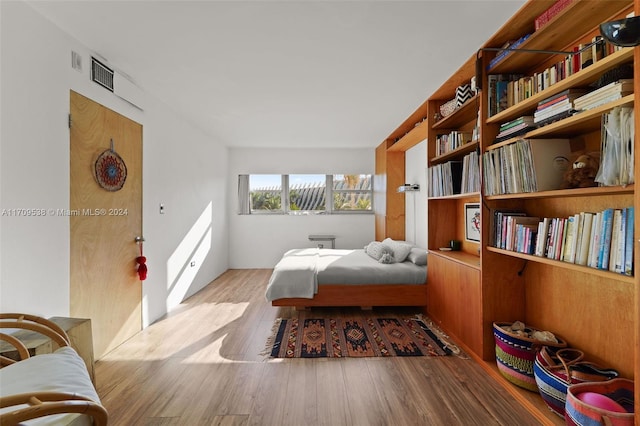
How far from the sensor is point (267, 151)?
607cm

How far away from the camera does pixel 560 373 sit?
65.2 inches

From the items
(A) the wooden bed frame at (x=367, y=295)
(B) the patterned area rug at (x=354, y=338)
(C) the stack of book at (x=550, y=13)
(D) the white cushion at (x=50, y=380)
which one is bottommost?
(B) the patterned area rug at (x=354, y=338)

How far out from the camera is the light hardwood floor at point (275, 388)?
173 cm

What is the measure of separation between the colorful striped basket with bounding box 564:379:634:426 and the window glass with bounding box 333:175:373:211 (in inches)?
191

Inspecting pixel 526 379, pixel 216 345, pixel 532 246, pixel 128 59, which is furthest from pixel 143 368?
pixel 532 246

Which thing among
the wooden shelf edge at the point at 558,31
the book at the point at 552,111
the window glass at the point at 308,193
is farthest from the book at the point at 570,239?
the window glass at the point at 308,193

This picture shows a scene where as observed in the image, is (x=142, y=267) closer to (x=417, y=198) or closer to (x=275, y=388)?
(x=275, y=388)

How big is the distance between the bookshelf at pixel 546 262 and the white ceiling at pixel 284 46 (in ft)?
1.00

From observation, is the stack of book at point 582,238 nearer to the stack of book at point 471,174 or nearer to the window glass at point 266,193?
the stack of book at point 471,174

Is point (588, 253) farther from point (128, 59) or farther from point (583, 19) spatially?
point (128, 59)

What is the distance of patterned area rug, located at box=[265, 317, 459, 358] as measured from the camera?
98.7 inches

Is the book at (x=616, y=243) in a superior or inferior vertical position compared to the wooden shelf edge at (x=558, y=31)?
inferior

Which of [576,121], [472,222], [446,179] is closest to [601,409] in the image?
[576,121]

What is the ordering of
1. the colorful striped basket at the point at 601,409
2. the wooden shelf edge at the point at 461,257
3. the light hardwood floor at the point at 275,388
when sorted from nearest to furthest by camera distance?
the colorful striped basket at the point at 601,409, the light hardwood floor at the point at 275,388, the wooden shelf edge at the point at 461,257
